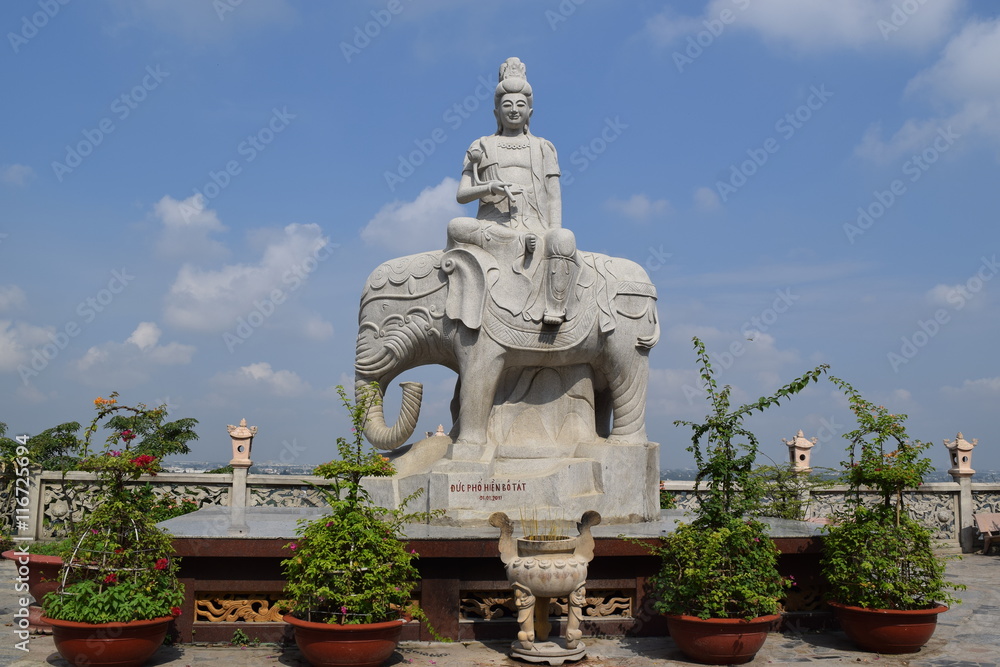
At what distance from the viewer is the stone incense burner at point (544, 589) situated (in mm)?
5223

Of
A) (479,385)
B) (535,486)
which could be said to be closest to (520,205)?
(479,385)

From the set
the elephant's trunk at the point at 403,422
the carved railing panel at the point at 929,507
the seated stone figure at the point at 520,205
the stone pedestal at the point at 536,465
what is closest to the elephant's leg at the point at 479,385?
the stone pedestal at the point at 536,465

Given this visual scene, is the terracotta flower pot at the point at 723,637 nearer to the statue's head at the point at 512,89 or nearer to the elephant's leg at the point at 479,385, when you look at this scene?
the elephant's leg at the point at 479,385

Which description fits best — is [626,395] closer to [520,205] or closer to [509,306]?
[509,306]

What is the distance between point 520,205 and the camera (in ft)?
27.0

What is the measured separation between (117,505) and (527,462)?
11.6 feet

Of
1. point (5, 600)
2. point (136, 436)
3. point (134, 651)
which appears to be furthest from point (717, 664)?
point (5, 600)

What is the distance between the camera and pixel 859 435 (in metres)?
6.24

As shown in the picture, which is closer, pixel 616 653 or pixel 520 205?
pixel 616 653

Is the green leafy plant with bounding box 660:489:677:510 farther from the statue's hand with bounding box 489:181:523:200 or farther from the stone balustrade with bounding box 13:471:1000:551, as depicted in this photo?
the statue's hand with bounding box 489:181:523:200

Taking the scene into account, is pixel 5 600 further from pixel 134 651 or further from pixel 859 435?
pixel 859 435

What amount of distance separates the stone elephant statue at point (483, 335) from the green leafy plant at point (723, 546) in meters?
2.00

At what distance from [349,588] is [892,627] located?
3.47m

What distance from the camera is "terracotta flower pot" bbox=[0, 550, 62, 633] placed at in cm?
613
